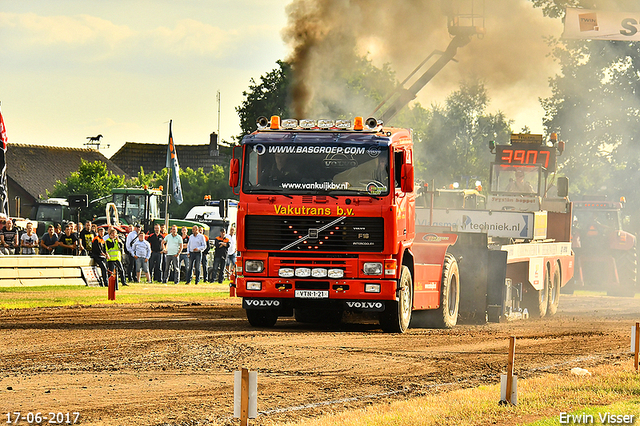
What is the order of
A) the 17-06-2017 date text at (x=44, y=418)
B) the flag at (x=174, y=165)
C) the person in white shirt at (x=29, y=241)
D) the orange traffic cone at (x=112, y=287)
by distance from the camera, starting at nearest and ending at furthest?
the 17-06-2017 date text at (x=44, y=418)
the orange traffic cone at (x=112, y=287)
the person in white shirt at (x=29, y=241)
the flag at (x=174, y=165)

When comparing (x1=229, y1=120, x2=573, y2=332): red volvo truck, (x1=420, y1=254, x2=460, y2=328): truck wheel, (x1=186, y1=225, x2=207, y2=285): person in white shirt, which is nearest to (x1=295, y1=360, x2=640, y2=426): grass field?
(x1=229, y1=120, x2=573, y2=332): red volvo truck

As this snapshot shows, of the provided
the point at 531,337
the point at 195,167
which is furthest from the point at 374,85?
the point at 195,167

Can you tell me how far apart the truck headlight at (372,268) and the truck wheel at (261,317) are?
2.13 m

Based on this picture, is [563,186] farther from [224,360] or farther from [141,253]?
[141,253]

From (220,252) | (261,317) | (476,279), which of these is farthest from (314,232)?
(220,252)

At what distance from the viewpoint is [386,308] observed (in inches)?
632

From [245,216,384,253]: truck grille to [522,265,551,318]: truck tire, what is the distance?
7.85 metres

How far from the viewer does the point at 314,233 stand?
15398 mm

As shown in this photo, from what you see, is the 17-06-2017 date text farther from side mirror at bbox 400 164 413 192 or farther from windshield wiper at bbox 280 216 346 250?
side mirror at bbox 400 164 413 192

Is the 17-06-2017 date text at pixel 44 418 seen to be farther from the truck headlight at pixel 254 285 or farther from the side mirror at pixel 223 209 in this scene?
the side mirror at pixel 223 209

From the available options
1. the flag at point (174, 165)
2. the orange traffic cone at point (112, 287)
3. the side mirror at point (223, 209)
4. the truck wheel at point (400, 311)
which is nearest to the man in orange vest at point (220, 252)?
the flag at point (174, 165)

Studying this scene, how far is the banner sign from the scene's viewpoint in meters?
29.5

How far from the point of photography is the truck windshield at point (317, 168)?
15336mm

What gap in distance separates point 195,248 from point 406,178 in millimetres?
15945
